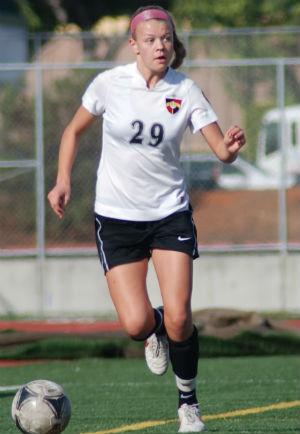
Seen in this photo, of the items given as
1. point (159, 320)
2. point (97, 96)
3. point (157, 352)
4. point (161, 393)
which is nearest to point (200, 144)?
point (161, 393)

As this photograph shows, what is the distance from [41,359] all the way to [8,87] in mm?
6293

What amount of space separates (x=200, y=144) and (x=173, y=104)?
1077 cm

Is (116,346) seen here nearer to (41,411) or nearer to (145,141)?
(145,141)

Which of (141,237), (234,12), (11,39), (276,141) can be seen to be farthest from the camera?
(234,12)

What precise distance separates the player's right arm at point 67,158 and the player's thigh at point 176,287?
63 cm

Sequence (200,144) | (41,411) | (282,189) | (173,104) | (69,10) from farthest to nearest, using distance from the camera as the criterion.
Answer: (69,10) < (200,144) < (282,189) < (173,104) < (41,411)

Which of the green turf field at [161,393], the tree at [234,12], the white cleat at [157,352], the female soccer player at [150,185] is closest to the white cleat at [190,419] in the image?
the female soccer player at [150,185]

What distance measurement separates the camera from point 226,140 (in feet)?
22.1

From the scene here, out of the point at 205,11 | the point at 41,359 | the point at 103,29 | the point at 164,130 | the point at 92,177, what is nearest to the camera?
the point at 164,130

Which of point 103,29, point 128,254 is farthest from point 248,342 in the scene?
point 103,29

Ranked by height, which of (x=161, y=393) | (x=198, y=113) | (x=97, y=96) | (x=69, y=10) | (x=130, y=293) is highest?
(x=69, y=10)

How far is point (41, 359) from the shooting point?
39.0 feet

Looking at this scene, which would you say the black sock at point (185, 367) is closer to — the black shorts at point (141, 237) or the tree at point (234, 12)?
the black shorts at point (141, 237)

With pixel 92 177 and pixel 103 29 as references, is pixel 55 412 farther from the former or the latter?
pixel 103 29
